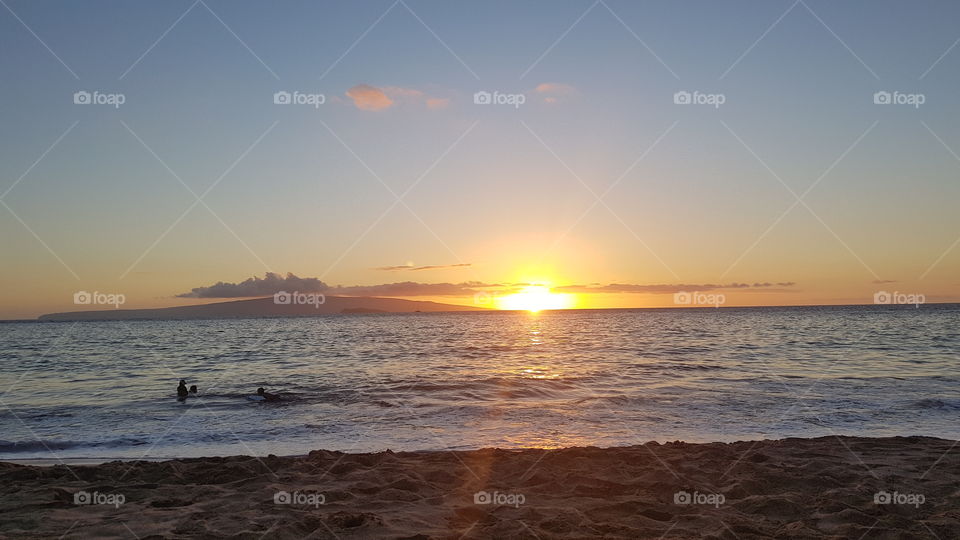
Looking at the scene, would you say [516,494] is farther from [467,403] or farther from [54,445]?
[54,445]

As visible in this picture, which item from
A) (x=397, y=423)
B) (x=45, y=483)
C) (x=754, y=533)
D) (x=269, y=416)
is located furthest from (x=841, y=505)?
(x=269, y=416)

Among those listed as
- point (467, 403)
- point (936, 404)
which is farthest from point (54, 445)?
point (936, 404)

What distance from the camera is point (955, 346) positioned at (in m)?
36.6

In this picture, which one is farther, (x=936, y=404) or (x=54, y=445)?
(x=936, y=404)

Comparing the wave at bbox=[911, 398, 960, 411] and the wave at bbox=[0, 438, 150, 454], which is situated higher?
the wave at bbox=[911, 398, 960, 411]

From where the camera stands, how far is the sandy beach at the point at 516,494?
6.32 metres

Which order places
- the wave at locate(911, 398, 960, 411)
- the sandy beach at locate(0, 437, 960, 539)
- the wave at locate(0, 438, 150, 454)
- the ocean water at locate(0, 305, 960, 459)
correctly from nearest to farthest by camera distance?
the sandy beach at locate(0, 437, 960, 539), the wave at locate(0, 438, 150, 454), the ocean water at locate(0, 305, 960, 459), the wave at locate(911, 398, 960, 411)

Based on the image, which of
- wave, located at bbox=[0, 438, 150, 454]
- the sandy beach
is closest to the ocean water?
wave, located at bbox=[0, 438, 150, 454]

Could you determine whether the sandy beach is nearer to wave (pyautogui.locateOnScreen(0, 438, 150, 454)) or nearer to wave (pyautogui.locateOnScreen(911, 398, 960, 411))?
wave (pyautogui.locateOnScreen(0, 438, 150, 454))

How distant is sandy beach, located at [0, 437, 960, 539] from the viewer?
20.7 feet

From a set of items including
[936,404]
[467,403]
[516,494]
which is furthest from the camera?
[467,403]

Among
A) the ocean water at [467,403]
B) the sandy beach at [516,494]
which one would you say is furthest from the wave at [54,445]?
the sandy beach at [516,494]

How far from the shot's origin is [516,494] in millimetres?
7773

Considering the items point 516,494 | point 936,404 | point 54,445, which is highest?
point 516,494
